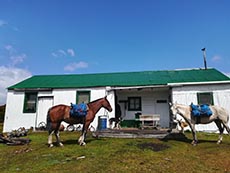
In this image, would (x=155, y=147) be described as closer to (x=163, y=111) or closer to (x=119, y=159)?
(x=119, y=159)

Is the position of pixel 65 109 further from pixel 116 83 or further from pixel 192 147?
pixel 116 83

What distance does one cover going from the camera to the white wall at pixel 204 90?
1229 centimetres

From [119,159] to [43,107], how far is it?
10.4 meters

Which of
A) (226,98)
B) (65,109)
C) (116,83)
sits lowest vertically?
(65,109)

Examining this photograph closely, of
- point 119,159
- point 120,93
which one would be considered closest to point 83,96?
point 120,93

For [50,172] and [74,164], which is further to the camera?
[74,164]

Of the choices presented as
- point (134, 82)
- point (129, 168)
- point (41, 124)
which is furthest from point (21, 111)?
point (129, 168)

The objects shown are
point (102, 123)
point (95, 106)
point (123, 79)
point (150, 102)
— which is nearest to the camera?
point (95, 106)

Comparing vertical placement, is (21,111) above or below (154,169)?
above

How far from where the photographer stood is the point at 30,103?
14508 mm

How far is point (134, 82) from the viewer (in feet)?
47.1

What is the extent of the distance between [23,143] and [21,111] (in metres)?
6.44

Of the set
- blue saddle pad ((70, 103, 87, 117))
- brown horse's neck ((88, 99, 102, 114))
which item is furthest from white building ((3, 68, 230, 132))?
blue saddle pad ((70, 103, 87, 117))

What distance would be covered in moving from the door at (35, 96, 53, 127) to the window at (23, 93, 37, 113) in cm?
40
